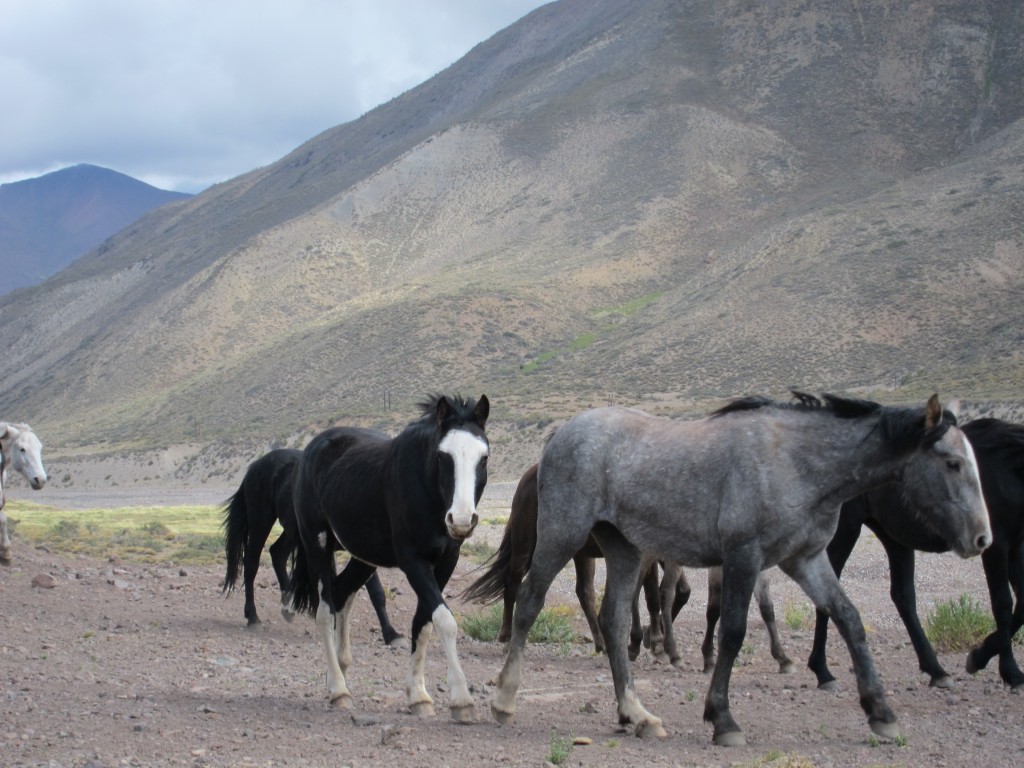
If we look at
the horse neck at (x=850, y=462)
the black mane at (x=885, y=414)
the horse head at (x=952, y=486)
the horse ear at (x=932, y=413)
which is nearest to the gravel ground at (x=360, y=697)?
the horse head at (x=952, y=486)

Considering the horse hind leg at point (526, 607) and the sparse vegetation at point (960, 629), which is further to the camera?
the sparse vegetation at point (960, 629)

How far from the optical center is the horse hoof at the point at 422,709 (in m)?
8.82

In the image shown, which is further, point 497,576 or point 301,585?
point 497,576

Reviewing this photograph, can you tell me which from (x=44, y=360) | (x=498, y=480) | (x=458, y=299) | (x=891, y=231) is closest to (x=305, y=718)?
(x=498, y=480)

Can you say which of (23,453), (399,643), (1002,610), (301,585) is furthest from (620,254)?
(1002,610)

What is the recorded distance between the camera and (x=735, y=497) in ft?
26.1

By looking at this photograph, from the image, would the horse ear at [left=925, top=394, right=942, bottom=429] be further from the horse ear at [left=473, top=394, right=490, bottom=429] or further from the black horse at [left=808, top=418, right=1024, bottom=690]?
the horse ear at [left=473, top=394, right=490, bottom=429]

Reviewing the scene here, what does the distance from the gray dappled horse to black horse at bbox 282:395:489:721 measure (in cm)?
58

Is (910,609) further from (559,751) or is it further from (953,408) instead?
(559,751)

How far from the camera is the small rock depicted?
14016 millimetres

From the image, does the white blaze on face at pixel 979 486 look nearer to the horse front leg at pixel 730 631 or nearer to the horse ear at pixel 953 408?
the horse ear at pixel 953 408

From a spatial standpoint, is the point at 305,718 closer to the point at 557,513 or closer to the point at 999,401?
the point at 557,513

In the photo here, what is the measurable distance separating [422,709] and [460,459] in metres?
1.89

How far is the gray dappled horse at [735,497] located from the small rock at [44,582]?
7.48m
